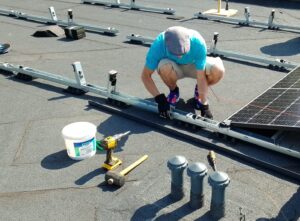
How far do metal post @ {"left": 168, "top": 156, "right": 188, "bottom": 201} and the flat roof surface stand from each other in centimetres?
10

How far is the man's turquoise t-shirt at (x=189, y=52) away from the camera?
5.05 meters

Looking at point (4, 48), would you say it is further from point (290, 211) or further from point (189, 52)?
point (290, 211)

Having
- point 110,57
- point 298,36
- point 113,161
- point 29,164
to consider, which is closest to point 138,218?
point 113,161

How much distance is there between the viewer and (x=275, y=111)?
16.5 ft

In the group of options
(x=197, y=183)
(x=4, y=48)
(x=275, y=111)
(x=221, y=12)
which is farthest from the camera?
(x=221, y=12)

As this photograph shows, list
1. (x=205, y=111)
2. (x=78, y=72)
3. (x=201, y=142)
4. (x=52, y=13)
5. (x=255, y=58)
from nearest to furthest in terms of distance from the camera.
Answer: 1. (x=201, y=142)
2. (x=205, y=111)
3. (x=78, y=72)
4. (x=255, y=58)
5. (x=52, y=13)

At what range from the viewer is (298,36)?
31.4ft

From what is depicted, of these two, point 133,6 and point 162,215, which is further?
point 133,6

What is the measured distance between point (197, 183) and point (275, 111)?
6.23ft

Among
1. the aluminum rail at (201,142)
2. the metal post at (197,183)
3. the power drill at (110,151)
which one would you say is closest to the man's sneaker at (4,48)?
the aluminum rail at (201,142)

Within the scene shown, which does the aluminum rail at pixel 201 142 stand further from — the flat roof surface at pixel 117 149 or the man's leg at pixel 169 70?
the man's leg at pixel 169 70

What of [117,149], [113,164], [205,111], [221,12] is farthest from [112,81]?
[221,12]

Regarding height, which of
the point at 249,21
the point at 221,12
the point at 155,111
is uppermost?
the point at 221,12

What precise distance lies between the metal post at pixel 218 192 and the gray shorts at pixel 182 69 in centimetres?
224
